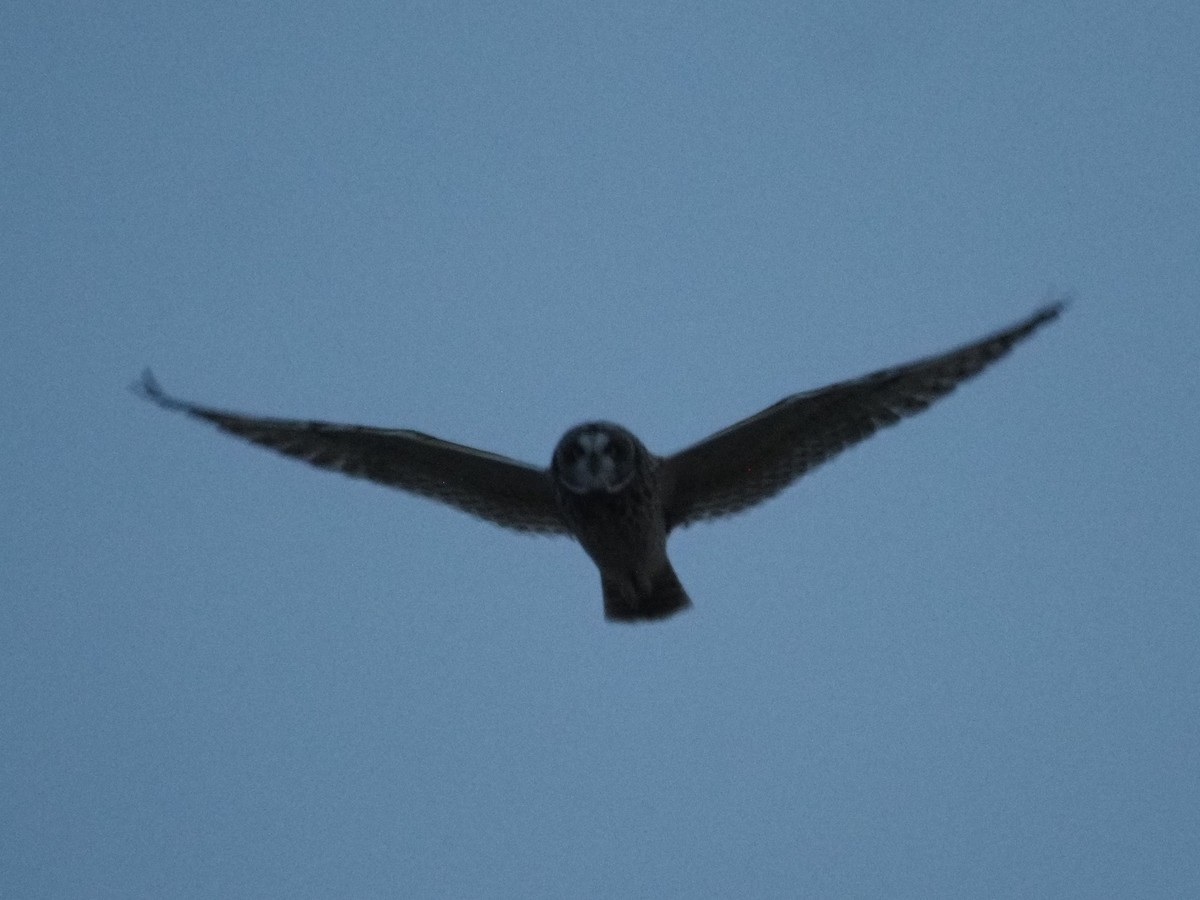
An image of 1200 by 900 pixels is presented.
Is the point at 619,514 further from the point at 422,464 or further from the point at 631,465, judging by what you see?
the point at 422,464

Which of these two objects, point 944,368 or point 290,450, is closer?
point 944,368

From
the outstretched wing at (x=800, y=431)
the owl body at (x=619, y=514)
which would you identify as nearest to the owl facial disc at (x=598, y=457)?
the owl body at (x=619, y=514)

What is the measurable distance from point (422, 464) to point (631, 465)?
1824mm

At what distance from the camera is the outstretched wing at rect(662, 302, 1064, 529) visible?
11.2 metres

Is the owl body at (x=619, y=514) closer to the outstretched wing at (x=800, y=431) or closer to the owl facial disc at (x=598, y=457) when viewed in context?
the owl facial disc at (x=598, y=457)

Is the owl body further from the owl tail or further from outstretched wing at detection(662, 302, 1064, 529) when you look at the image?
outstretched wing at detection(662, 302, 1064, 529)

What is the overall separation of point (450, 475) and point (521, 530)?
67cm

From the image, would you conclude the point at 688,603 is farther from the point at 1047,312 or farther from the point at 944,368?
the point at 1047,312

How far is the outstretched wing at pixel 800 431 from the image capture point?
439 inches

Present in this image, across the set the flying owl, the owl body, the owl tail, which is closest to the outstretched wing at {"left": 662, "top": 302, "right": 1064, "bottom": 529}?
the flying owl

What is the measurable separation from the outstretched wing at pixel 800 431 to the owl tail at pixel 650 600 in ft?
1.43

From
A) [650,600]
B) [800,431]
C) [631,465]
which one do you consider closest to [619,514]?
[631,465]

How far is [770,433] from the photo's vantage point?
1164 cm

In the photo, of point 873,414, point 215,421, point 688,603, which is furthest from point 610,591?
point 215,421
